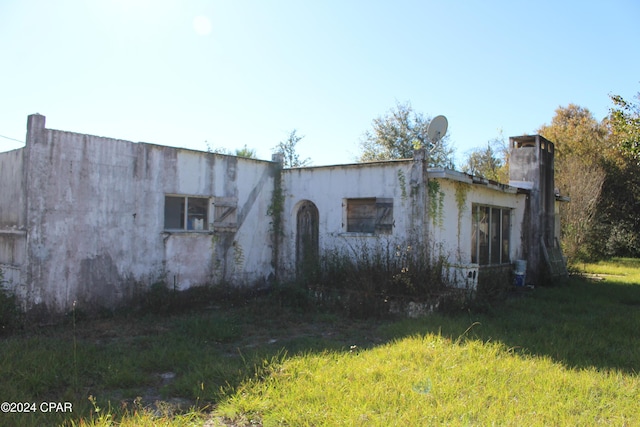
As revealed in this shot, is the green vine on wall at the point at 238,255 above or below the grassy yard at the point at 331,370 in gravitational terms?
above

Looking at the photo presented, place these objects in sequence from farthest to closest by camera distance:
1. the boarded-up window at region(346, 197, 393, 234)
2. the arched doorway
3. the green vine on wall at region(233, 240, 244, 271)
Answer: the arched doorway < the green vine on wall at region(233, 240, 244, 271) < the boarded-up window at region(346, 197, 393, 234)

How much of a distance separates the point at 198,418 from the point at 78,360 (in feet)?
7.28

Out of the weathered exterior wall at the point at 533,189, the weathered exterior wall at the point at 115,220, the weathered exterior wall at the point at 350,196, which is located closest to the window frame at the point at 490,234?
the weathered exterior wall at the point at 533,189

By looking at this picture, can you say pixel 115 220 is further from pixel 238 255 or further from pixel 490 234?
pixel 490 234

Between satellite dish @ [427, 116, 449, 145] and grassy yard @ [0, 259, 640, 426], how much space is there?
4224 millimetres

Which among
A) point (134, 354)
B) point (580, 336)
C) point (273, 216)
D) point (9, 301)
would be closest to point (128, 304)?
point (9, 301)

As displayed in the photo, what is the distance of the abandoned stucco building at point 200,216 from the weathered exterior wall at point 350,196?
24 mm

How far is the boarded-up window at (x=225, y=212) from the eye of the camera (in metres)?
10.3

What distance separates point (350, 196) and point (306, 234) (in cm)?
157

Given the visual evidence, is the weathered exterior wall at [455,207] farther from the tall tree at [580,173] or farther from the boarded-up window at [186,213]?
the tall tree at [580,173]

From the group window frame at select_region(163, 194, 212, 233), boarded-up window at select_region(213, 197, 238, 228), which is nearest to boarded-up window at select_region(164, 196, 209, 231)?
window frame at select_region(163, 194, 212, 233)

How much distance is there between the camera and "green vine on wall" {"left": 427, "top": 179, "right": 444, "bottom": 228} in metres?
9.60

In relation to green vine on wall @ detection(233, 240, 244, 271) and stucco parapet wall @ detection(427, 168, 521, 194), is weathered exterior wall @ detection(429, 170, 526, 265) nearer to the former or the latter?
stucco parapet wall @ detection(427, 168, 521, 194)

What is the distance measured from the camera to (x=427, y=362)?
5605 mm
